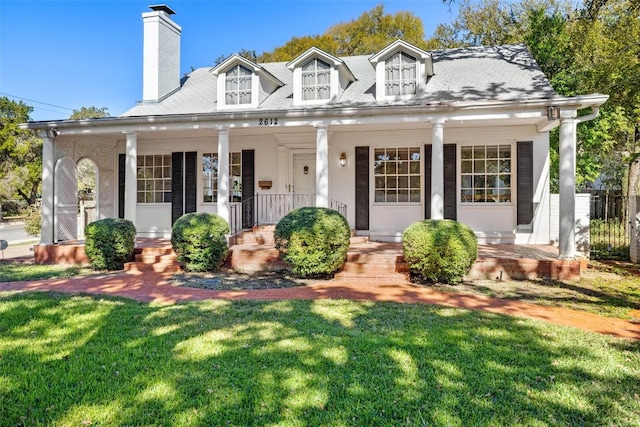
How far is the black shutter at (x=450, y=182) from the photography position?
33.5 ft

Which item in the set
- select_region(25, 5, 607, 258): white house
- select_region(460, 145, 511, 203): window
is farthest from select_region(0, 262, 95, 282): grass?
select_region(460, 145, 511, 203): window

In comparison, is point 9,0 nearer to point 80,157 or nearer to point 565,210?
point 80,157

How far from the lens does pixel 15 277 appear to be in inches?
300

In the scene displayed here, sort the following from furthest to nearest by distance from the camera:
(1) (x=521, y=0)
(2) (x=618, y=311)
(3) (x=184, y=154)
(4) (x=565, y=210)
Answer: (1) (x=521, y=0) → (3) (x=184, y=154) → (4) (x=565, y=210) → (2) (x=618, y=311)

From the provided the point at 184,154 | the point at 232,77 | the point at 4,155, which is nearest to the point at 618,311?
the point at 232,77

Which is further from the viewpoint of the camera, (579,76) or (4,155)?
(4,155)

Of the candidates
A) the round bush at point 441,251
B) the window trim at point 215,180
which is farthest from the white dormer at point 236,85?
the round bush at point 441,251

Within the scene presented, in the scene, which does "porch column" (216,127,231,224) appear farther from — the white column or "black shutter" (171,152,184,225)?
the white column

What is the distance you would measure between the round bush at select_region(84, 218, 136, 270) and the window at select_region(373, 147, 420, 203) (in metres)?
6.24

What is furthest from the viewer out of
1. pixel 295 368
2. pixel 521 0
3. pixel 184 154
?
pixel 521 0

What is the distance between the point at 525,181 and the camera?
9.80 metres

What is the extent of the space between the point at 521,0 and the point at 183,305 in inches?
888

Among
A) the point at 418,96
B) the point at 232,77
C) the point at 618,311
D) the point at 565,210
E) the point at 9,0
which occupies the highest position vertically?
the point at 9,0

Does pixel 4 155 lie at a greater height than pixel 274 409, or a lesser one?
greater
